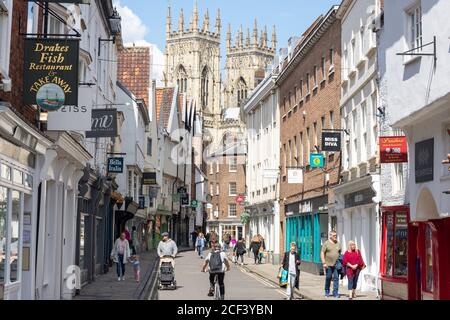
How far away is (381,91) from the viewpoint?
23000 mm

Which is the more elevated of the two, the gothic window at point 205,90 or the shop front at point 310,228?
the gothic window at point 205,90

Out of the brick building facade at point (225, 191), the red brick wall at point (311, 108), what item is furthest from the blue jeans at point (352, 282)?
the brick building facade at point (225, 191)

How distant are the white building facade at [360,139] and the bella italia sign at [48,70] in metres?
11.7

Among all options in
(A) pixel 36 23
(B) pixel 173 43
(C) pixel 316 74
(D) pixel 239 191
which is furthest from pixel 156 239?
(B) pixel 173 43

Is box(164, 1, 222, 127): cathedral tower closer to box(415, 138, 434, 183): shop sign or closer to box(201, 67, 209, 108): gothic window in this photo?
box(201, 67, 209, 108): gothic window

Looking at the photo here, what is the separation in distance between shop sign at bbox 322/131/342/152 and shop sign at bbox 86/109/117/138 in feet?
28.0

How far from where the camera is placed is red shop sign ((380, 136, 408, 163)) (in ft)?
65.1

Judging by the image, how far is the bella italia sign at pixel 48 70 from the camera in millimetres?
13859

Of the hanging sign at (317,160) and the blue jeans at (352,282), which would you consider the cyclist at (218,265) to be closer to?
the blue jeans at (352,282)

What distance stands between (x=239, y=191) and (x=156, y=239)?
4276 centimetres

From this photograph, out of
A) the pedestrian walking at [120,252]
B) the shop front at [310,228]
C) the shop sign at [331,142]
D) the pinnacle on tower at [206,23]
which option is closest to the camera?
the pedestrian walking at [120,252]

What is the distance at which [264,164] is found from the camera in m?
50.1

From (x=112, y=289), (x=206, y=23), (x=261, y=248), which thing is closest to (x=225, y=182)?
(x=261, y=248)

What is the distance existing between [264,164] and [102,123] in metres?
28.2
